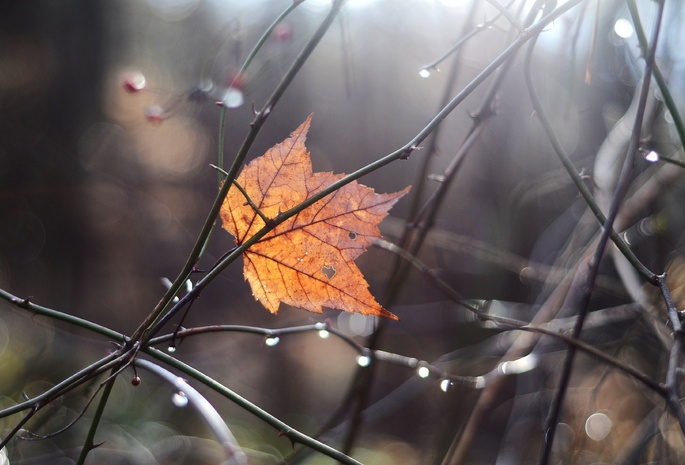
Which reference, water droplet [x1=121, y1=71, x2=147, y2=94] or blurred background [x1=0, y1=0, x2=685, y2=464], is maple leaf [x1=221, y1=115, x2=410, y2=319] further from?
blurred background [x1=0, y1=0, x2=685, y2=464]

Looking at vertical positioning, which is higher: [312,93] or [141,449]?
[312,93]

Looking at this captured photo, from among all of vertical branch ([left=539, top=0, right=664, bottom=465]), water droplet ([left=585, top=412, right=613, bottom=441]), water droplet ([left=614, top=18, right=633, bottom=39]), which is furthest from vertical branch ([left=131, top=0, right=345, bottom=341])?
water droplet ([left=585, top=412, right=613, bottom=441])

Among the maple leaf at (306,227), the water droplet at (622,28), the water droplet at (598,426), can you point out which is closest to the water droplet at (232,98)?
the maple leaf at (306,227)

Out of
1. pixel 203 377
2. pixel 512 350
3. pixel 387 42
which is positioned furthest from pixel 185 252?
pixel 203 377

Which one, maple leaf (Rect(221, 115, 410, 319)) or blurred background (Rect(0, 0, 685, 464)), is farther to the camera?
blurred background (Rect(0, 0, 685, 464))

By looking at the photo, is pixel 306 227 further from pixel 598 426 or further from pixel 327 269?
pixel 598 426

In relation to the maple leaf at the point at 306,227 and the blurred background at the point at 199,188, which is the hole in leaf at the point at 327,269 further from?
the blurred background at the point at 199,188

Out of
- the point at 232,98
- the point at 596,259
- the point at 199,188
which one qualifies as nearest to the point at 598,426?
the point at 596,259

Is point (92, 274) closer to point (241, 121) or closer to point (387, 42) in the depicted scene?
point (241, 121)
